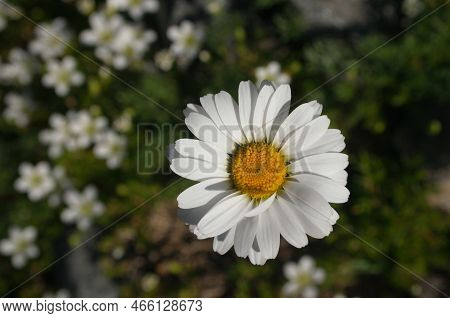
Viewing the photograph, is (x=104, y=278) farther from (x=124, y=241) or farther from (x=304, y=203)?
(x=304, y=203)

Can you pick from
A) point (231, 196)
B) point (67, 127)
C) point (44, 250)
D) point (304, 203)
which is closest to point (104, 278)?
point (44, 250)

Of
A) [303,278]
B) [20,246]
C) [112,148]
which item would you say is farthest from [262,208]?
[20,246]

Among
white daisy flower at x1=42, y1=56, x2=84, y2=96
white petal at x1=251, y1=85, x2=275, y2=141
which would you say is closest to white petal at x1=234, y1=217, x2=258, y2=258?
white petal at x1=251, y1=85, x2=275, y2=141

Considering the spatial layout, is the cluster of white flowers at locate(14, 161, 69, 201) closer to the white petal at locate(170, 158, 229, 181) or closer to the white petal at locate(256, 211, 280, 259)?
the white petal at locate(170, 158, 229, 181)

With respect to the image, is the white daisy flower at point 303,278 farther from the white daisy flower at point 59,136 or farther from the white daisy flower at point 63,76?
the white daisy flower at point 63,76

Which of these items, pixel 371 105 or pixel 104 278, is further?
pixel 104 278

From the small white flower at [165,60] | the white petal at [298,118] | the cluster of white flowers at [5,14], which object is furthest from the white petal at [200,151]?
the cluster of white flowers at [5,14]
